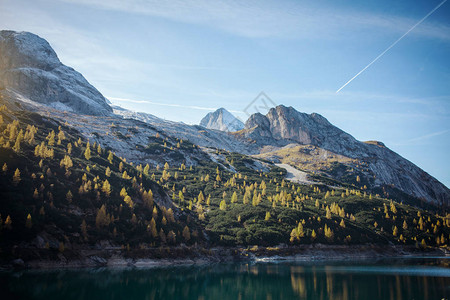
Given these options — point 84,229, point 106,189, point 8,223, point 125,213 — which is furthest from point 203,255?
point 8,223

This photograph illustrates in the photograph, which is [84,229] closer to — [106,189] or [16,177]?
[16,177]

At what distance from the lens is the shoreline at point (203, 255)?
274 ft

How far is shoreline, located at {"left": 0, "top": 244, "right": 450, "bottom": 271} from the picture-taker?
274ft

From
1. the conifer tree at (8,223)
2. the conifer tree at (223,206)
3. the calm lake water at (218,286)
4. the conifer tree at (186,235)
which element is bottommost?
the calm lake water at (218,286)

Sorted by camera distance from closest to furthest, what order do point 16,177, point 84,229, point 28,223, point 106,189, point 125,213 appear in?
point 28,223
point 16,177
point 84,229
point 125,213
point 106,189

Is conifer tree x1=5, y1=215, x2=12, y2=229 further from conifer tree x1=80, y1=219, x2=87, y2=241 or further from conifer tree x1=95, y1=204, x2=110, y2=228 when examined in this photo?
conifer tree x1=95, y1=204, x2=110, y2=228

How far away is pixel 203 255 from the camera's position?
12444 cm

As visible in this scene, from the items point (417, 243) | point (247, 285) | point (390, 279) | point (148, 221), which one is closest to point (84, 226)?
point (148, 221)

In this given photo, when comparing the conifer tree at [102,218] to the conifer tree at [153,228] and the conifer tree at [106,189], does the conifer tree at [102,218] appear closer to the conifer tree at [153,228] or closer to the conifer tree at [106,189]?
the conifer tree at [106,189]

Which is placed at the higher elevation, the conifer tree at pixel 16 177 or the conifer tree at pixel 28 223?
the conifer tree at pixel 16 177

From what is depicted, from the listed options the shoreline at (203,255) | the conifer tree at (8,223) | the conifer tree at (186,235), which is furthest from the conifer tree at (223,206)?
the conifer tree at (8,223)

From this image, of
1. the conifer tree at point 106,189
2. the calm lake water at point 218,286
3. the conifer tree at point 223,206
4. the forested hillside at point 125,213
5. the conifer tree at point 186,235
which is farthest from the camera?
the conifer tree at point 223,206

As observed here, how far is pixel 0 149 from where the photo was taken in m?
106

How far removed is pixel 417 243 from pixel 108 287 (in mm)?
158341
